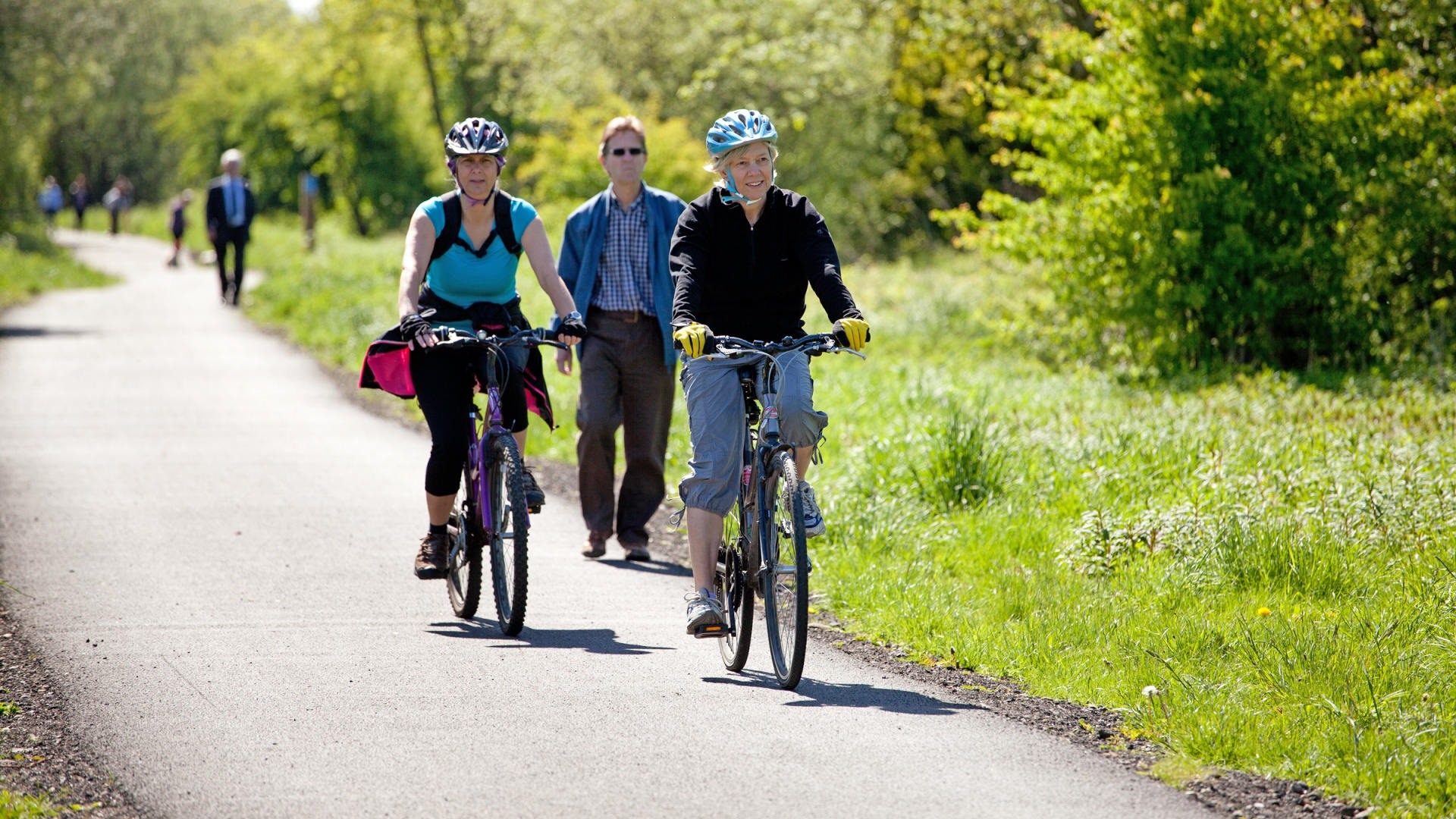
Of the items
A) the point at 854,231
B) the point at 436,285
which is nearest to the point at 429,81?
the point at 854,231

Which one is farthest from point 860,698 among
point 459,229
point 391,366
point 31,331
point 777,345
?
point 31,331

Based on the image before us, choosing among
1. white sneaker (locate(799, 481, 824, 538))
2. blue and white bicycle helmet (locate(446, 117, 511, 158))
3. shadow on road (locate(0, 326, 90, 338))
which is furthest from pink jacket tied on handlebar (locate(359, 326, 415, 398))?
shadow on road (locate(0, 326, 90, 338))

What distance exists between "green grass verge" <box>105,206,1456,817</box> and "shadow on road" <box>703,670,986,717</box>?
43 cm

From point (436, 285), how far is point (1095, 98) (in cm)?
903

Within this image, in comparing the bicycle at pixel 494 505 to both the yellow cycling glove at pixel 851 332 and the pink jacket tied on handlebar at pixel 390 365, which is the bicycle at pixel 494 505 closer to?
the pink jacket tied on handlebar at pixel 390 365

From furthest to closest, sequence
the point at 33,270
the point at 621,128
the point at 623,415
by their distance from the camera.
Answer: the point at 33,270 < the point at 623,415 < the point at 621,128

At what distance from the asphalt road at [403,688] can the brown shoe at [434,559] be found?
7.5 inches

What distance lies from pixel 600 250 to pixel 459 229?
1479 mm

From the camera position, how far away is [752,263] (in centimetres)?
557

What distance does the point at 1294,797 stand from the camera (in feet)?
14.1

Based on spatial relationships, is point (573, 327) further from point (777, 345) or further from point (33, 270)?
point (33, 270)

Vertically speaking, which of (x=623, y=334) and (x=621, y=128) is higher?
(x=621, y=128)

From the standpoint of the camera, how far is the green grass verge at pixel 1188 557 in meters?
4.84

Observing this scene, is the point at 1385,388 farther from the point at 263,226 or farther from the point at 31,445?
the point at 263,226
